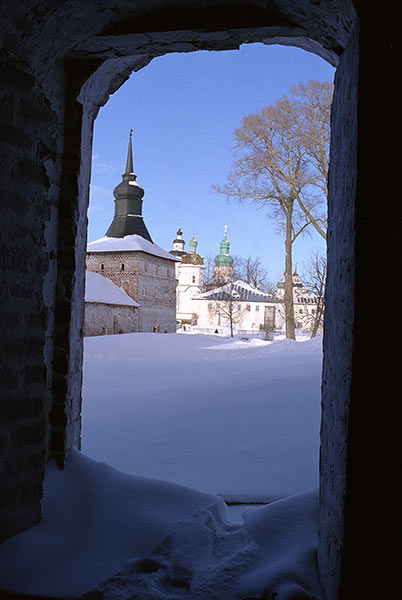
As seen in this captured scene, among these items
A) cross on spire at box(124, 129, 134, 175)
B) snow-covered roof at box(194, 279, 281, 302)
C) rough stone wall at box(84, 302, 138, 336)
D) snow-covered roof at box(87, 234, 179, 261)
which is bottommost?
rough stone wall at box(84, 302, 138, 336)

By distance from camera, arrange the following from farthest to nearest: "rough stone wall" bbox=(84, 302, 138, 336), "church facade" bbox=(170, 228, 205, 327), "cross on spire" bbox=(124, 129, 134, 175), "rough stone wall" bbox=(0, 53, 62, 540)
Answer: "church facade" bbox=(170, 228, 205, 327)
"cross on spire" bbox=(124, 129, 134, 175)
"rough stone wall" bbox=(84, 302, 138, 336)
"rough stone wall" bbox=(0, 53, 62, 540)

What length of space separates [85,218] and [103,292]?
23293 mm

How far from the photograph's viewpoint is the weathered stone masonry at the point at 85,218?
149 cm

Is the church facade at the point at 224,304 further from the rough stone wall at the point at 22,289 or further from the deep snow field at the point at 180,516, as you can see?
the rough stone wall at the point at 22,289

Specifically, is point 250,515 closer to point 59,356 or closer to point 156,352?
point 59,356

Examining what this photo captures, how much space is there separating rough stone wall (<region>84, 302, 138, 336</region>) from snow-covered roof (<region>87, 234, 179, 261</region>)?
4274 millimetres

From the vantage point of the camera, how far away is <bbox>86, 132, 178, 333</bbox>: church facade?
29250 mm

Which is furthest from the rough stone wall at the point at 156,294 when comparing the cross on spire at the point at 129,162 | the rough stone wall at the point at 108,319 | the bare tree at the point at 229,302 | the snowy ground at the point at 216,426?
the snowy ground at the point at 216,426

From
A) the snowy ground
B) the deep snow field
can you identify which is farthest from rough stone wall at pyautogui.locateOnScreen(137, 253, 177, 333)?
the deep snow field

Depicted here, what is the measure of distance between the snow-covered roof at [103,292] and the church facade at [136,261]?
1.12 m

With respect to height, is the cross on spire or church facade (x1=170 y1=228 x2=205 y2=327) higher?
the cross on spire

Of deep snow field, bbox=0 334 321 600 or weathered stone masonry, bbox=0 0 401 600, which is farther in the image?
deep snow field, bbox=0 334 321 600

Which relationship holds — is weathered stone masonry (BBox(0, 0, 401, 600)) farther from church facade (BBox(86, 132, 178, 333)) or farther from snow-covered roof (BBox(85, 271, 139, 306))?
church facade (BBox(86, 132, 178, 333))

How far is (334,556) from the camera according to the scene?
1.63 m
